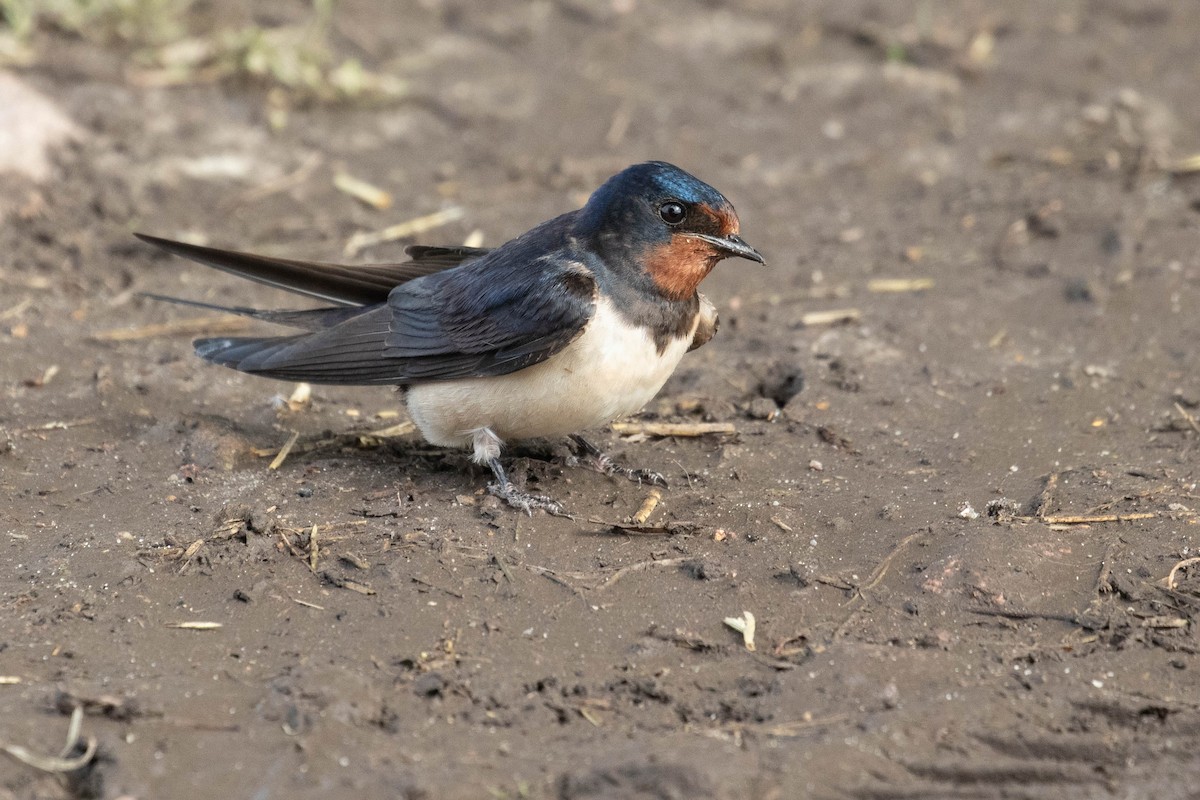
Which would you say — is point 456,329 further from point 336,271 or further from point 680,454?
point 680,454

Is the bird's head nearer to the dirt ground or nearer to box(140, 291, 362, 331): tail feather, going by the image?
the dirt ground

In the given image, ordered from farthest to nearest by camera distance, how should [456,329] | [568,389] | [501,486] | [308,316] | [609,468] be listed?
[308,316] < [609,468] < [456,329] < [501,486] < [568,389]

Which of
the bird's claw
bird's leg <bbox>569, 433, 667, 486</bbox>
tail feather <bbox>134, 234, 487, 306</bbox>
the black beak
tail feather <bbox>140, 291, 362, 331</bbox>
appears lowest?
bird's leg <bbox>569, 433, 667, 486</bbox>

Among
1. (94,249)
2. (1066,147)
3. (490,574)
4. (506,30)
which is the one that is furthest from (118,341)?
(1066,147)

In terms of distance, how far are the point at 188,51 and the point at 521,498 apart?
4874mm

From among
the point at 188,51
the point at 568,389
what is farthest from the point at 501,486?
the point at 188,51

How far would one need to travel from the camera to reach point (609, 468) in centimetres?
504

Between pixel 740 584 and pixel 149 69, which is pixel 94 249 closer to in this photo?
pixel 149 69

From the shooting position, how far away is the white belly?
4.57 meters

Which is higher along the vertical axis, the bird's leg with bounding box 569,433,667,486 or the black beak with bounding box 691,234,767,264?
the black beak with bounding box 691,234,767,264

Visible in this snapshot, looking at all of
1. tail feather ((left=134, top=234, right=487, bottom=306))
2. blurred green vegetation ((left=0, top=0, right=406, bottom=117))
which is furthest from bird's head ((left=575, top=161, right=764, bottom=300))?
blurred green vegetation ((left=0, top=0, right=406, bottom=117))

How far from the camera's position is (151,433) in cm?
521

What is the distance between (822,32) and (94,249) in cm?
481

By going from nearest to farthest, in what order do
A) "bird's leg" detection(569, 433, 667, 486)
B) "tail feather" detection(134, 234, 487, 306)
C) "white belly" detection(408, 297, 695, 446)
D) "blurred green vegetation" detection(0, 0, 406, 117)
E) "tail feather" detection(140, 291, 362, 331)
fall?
1. "white belly" detection(408, 297, 695, 446)
2. "bird's leg" detection(569, 433, 667, 486)
3. "tail feather" detection(134, 234, 487, 306)
4. "tail feather" detection(140, 291, 362, 331)
5. "blurred green vegetation" detection(0, 0, 406, 117)
